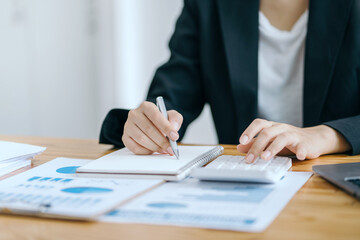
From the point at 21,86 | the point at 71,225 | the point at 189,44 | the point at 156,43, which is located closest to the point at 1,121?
the point at 21,86

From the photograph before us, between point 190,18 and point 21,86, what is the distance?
6.72 feet

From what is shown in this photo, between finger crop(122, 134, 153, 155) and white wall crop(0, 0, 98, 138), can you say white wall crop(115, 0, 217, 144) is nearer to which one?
white wall crop(0, 0, 98, 138)

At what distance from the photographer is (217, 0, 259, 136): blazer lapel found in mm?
1271

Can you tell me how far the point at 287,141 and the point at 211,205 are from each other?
296 mm

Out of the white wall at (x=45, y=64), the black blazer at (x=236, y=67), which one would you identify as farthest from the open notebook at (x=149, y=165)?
the white wall at (x=45, y=64)

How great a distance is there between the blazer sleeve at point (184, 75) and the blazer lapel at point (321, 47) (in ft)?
1.12

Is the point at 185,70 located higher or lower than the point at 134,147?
higher

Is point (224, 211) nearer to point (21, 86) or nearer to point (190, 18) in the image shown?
point (190, 18)

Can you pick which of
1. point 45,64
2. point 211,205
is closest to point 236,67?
point 211,205

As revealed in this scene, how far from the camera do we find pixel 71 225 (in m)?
0.53

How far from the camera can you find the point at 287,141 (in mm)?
818

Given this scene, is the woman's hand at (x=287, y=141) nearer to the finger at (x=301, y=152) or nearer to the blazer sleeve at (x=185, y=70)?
the finger at (x=301, y=152)

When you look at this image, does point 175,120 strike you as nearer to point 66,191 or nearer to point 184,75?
point 66,191

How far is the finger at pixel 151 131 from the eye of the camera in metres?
0.86
